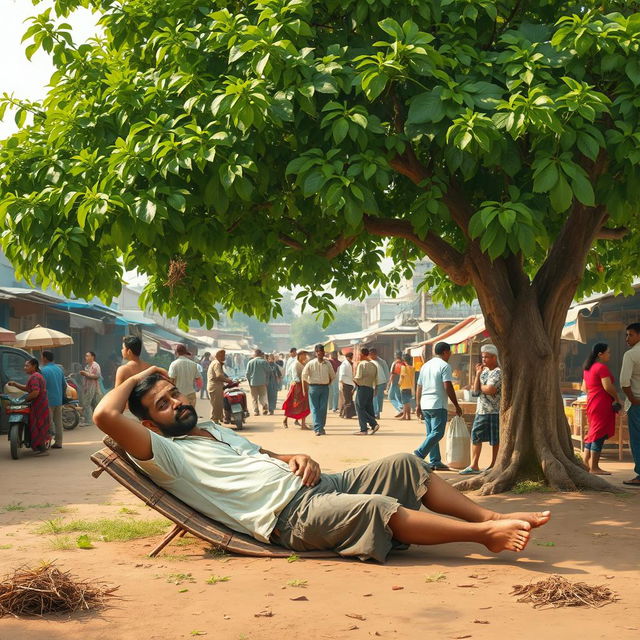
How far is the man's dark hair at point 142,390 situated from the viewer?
5.76 m

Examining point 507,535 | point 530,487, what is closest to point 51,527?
point 507,535

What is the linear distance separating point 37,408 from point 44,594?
9.06 metres

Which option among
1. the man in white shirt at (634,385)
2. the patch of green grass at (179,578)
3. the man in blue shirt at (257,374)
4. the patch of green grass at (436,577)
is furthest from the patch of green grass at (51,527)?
the man in blue shirt at (257,374)

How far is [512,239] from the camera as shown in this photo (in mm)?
5891

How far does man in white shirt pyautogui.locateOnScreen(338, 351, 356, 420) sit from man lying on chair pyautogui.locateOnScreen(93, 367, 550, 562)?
15253 mm

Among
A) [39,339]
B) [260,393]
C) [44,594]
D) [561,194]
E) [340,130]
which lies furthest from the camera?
[260,393]

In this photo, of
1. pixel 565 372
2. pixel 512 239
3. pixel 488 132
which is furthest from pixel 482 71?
pixel 565 372

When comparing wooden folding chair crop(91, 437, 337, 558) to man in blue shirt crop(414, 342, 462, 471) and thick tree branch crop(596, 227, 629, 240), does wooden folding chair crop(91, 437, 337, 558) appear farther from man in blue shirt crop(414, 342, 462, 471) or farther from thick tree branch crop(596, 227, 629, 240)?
man in blue shirt crop(414, 342, 462, 471)

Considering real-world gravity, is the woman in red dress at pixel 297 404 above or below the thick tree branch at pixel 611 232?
below

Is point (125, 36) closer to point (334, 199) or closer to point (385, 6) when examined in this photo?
point (385, 6)

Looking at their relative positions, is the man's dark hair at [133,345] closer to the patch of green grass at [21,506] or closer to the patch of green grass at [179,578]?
the patch of green grass at [21,506]

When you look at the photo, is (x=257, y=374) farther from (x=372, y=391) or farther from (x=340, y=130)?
(x=340, y=130)

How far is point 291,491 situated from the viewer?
5.52 metres

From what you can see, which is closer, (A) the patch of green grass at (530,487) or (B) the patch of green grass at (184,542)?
(B) the patch of green grass at (184,542)
